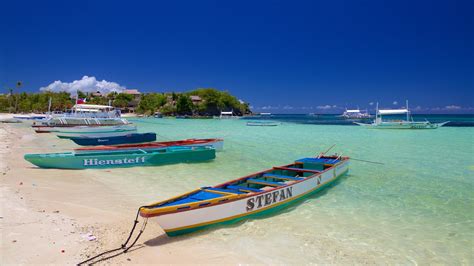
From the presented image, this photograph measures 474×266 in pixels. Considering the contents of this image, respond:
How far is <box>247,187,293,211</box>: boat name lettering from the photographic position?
7.13m

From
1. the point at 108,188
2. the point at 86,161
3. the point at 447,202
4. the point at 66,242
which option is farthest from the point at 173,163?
the point at 447,202

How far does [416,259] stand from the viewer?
19.6ft

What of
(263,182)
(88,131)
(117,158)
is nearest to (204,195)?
(263,182)

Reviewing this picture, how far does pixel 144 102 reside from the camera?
116 meters

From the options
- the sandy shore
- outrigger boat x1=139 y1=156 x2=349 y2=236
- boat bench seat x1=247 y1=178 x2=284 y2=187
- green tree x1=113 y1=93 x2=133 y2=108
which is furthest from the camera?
green tree x1=113 y1=93 x2=133 y2=108

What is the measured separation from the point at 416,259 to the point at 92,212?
23.2 ft

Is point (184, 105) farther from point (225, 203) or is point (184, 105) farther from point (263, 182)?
point (225, 203)

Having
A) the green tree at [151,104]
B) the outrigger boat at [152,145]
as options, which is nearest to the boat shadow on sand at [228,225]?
the outrigger boat at [152,145]

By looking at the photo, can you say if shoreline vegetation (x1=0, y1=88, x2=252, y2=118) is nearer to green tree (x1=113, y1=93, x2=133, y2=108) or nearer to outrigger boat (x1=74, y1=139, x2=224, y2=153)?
green tree (x1=113, y1=93, x2=133, y2=108)

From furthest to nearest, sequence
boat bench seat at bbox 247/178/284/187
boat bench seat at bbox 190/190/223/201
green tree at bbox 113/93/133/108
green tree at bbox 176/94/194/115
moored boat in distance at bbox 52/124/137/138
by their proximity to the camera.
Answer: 1. green tree at bbox 113/93/133/108
2. green tree at bbox 176/94/194/115
3. moored boat in distance at bbox 52/124/137/138
4. boat bench seat at bbox 247/178/284/187
5. boat bench seat at bbox 190/190/223/201

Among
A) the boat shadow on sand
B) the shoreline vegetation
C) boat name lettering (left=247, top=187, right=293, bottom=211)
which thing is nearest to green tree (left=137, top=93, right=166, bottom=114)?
the shoreline vegetation

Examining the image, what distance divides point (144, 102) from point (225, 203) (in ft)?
379

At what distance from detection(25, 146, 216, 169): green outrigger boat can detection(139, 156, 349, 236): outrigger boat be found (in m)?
6.74

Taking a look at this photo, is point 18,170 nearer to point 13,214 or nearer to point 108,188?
point 108,188
